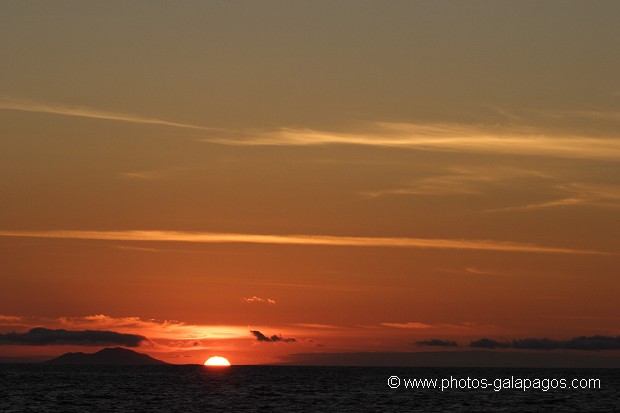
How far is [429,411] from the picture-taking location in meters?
141

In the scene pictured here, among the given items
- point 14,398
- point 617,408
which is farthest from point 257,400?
point 617,408

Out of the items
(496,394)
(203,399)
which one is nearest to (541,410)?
(496,394)

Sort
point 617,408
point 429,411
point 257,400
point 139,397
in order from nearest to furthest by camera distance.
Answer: point 429,411, point 617,408, point 257,400, point 139,397

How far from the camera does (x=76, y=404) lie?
6068 inches

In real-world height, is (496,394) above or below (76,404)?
above

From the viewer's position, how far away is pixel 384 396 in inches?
7298

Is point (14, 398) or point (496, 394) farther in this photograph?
point (496, 394)

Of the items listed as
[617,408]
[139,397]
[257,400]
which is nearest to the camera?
[617,408]

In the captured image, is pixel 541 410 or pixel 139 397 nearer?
pixel 541 410

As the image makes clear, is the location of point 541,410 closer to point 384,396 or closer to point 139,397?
point 384,396

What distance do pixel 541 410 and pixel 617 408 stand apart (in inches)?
703

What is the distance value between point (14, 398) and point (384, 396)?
218 ft

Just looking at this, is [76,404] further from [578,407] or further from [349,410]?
[578,407]

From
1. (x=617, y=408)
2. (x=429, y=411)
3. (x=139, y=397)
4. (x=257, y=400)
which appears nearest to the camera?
Answer: (x=429, y=411)
